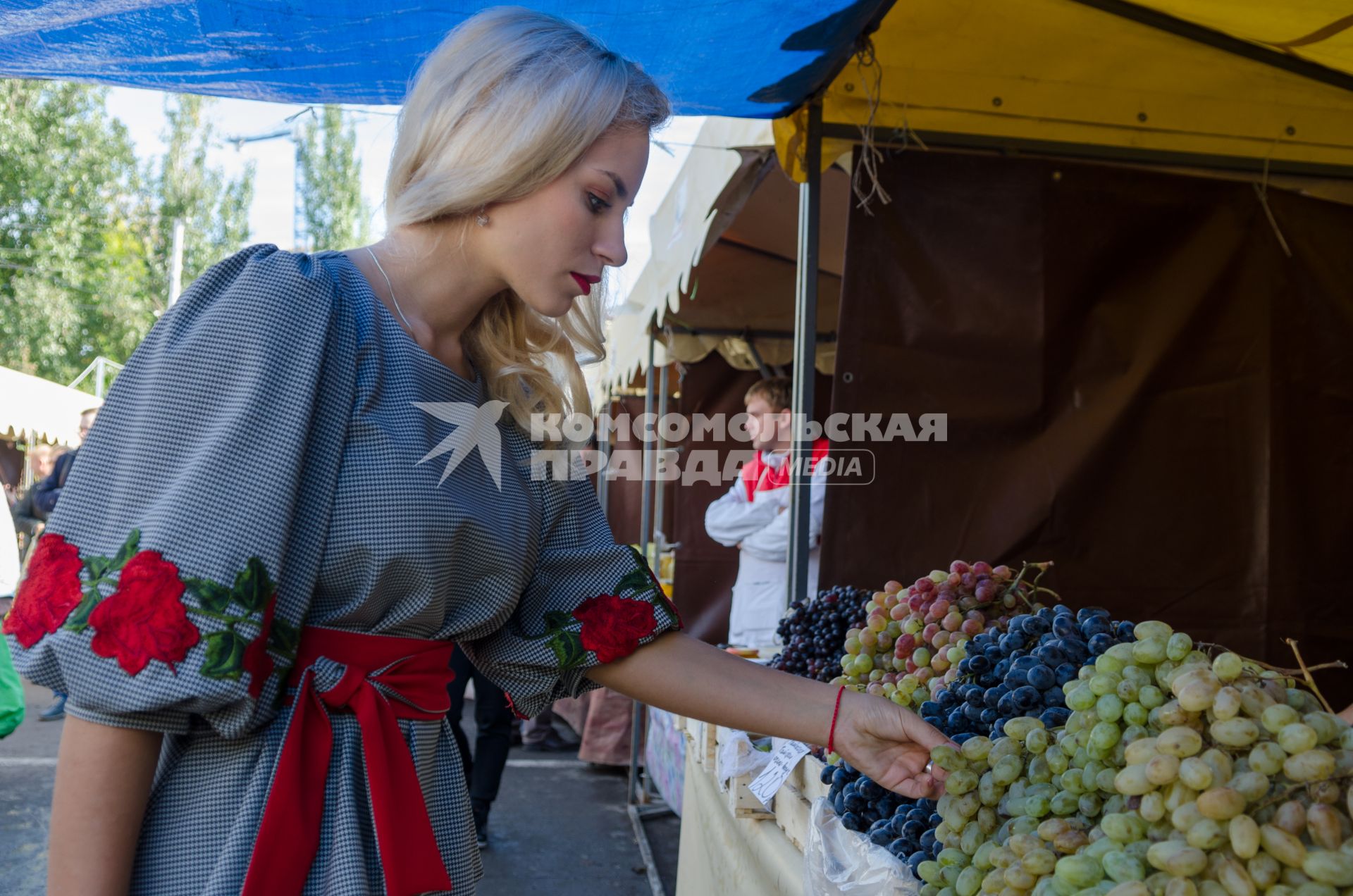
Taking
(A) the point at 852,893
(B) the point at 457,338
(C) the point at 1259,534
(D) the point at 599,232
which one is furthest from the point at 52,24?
(C) the point at 1259,534

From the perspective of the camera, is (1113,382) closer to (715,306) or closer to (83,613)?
(83,613)

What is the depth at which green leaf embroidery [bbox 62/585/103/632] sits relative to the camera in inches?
35.9

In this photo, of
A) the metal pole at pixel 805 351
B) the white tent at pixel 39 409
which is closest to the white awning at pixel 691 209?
the metal pole at pixel 805 351

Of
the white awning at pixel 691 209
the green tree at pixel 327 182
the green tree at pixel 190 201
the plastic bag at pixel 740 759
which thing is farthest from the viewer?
the green tree at pixel 327 182

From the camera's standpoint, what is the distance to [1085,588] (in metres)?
3.14

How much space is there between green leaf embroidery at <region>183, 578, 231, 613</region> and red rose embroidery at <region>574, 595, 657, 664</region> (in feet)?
1.66

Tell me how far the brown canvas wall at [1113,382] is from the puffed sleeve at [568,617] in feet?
5.87

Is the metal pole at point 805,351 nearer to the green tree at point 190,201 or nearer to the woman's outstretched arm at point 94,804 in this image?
the woman's outstretched arm at point 94,804

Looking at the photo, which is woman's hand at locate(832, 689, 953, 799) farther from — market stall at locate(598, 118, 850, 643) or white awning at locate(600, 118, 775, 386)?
market stall at locate(598, 118, 850, 643)

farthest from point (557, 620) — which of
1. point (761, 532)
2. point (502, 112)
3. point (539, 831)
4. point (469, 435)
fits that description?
point (539, 831)

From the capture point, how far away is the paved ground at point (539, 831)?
4.19 meters

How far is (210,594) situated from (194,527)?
6 centimetres

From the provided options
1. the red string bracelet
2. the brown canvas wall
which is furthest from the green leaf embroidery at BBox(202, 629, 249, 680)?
the brown canvas wall

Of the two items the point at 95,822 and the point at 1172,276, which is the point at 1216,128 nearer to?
the point at 1172,276
